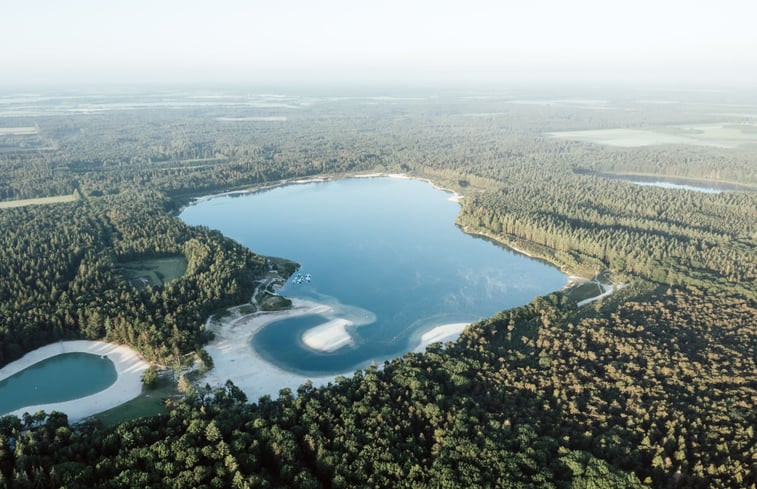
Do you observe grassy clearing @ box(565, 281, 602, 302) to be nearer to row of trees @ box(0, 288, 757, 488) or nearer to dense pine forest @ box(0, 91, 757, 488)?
dense pine forest @ box(0, 91, 757, 488)

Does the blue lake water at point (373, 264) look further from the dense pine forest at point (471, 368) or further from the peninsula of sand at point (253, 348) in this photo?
the dense pine forest at point (471, 368)

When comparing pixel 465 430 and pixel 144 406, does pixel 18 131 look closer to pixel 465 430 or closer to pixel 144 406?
pixel 144 406

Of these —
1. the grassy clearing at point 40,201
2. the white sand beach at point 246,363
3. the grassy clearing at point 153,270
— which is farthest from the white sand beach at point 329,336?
the grassy clearing at point 40,201

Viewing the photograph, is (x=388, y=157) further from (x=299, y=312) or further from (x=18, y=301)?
(x=18, y=301)

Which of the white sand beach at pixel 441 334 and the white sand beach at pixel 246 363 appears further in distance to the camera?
the white sand beach at pixel 441 334

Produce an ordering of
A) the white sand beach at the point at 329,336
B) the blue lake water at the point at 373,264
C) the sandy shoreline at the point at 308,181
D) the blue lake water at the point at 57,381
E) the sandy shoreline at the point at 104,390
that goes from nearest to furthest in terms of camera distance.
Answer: the sandy shoreline at the point at 104,390 → the blue lake water at the point at 57,381 → the white sand beach at the point at 329,336 → the blue lake water at the point at 373,264 → the sandy shoreline at the point at 308,181

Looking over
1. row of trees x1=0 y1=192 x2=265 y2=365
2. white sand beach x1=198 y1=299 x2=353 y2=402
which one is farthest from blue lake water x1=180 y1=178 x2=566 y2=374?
row of trees x1=0 y1=192 x2=265 y2=365
